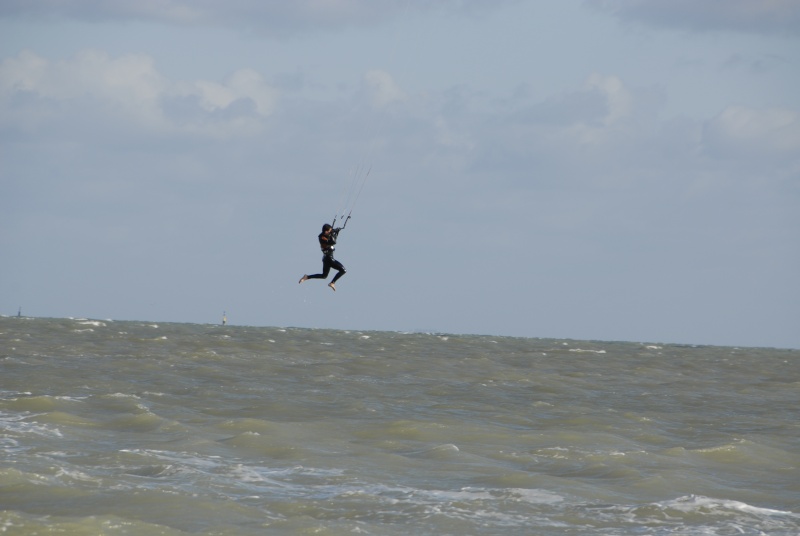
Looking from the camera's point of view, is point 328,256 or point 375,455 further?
point 328,256

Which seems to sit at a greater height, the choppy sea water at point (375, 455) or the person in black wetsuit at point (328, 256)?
the person in black wetsuit at point (328, 256)

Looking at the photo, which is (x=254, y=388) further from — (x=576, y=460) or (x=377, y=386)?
(x=576, y=460)

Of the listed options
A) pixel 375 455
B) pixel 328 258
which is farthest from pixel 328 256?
pixel 375 455

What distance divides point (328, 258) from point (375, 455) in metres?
11.3

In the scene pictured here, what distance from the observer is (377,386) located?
23.5 m

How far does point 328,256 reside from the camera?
82.0ft

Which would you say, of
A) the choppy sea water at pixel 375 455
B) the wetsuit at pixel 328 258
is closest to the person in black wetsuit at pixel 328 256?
the wetsuit at pixel 328 258

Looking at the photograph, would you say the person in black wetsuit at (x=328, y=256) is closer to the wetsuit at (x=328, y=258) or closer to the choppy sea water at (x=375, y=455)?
the wetsuit at (x=328, y=258)

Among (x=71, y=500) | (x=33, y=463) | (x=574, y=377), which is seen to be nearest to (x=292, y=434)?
(x=33, y=463)

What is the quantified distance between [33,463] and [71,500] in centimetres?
195

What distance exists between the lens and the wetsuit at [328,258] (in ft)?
80.3

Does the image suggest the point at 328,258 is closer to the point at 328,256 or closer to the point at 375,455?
the point at 328,256

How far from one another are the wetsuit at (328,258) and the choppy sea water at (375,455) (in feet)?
7.95

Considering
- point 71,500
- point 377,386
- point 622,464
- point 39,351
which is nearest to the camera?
point 71,500
